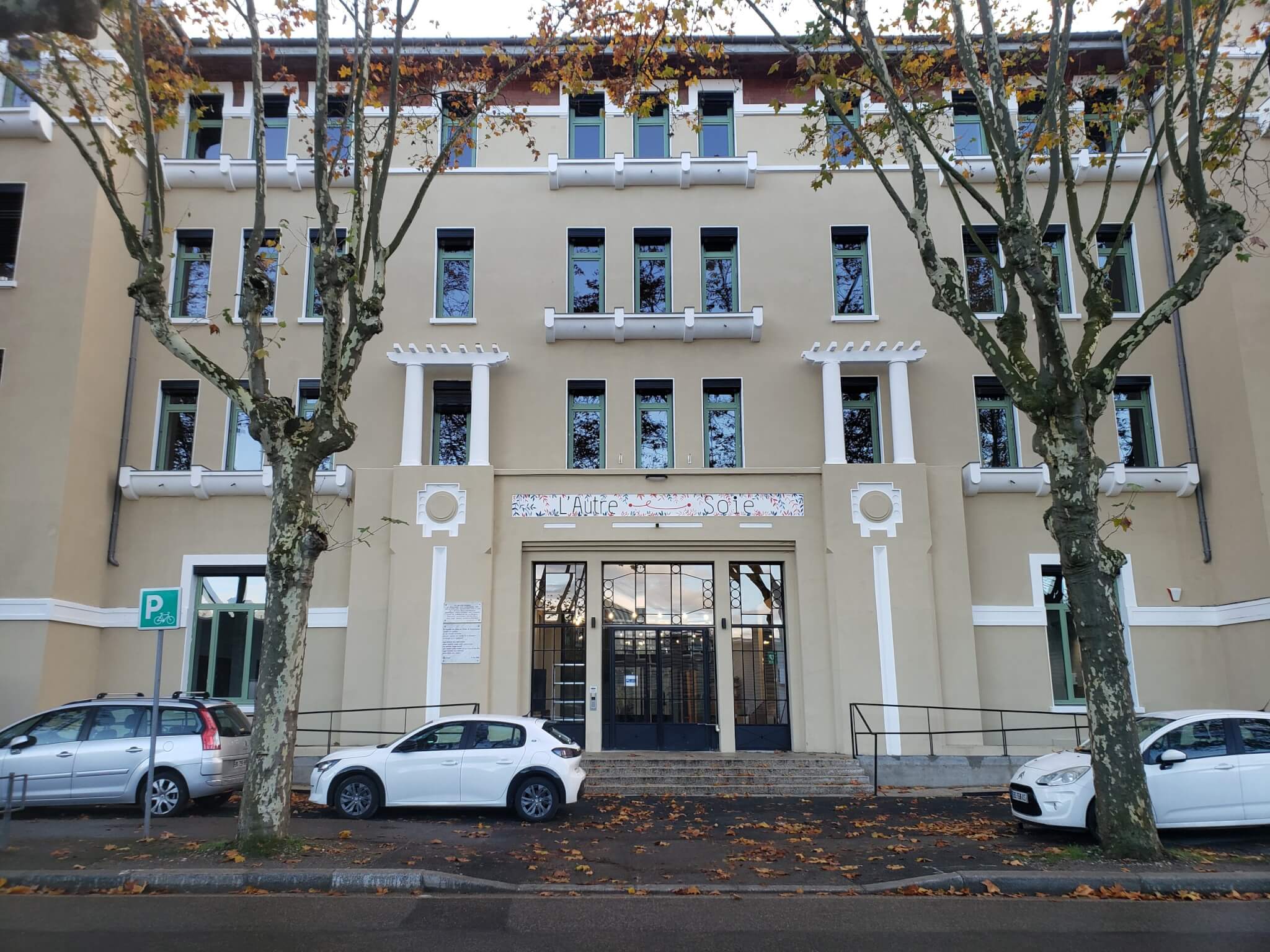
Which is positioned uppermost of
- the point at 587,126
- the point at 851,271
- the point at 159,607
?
the point at 587,126

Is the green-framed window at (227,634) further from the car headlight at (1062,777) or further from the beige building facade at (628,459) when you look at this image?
the car headlight at (1062,777)

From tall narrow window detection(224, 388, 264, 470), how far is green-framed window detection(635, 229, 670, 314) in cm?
833

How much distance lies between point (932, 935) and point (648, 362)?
13862 mm

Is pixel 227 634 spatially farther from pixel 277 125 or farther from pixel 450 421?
pixel 277 125

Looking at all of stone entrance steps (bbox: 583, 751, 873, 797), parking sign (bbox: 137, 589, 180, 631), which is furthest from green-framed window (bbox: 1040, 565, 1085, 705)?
parking sign (bbox: 137, 589, 180, 631)

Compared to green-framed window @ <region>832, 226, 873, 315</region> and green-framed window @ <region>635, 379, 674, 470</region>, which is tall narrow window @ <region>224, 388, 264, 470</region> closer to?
green-framed window @ <region>635, 379, 674, 470</region>

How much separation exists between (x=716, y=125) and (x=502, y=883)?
16.9 metres

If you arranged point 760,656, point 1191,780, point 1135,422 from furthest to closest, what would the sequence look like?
point 1135,422 < point 760,656 < point 1191,780

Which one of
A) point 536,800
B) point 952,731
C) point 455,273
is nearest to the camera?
point 536,800

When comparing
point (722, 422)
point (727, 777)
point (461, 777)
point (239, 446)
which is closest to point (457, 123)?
point (239, 446)

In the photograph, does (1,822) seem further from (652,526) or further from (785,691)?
(785,691)

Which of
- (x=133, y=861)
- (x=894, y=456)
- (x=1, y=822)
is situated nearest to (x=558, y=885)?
(x=133, y=861)

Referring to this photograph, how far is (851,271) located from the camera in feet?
67.2

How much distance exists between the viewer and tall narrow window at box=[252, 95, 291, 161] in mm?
21062
